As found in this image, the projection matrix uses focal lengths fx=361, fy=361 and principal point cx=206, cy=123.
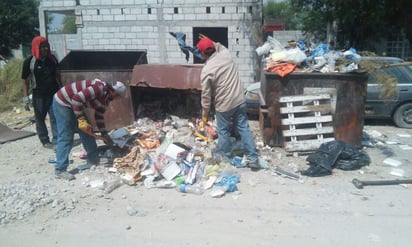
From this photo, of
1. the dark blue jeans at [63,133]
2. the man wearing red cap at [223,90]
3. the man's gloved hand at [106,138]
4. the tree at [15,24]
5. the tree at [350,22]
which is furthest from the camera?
the tree at [15,24]

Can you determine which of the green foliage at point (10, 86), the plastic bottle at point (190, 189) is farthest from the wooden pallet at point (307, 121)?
the green foliage at point (10, 86)

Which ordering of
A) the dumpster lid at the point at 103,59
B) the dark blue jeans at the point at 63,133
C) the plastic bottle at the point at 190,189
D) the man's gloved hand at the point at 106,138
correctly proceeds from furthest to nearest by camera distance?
the dumpster lid at the point at 103,59 < the man's gloved hand at the point at 106,138 < the dark blue jeans at the point at 63,133 < the plastic bottle at the point at 190,189

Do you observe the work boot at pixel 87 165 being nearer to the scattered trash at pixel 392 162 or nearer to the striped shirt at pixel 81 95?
the striped shirt at pixel 81 95

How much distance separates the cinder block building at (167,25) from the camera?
9648 millimetres

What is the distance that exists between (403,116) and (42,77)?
6650mm

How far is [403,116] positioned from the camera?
7.15m

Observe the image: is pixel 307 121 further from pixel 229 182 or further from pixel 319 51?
pixel 229 182

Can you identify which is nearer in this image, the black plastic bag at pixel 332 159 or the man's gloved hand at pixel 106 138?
the black plastic bag at pixel 332 159

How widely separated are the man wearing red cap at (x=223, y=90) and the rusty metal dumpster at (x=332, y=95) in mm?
723

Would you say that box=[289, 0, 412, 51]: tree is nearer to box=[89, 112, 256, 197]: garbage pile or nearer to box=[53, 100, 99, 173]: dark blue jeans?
box=[89, 112, 256, 197]: garbage pile

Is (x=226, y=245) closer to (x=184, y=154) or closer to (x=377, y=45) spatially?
(x=184, y=154)

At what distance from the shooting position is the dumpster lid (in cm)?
772

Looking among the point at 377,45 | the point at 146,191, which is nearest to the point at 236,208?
the point at 146,191

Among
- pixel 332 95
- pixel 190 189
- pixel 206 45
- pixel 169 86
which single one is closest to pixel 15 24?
pixel 169 86
